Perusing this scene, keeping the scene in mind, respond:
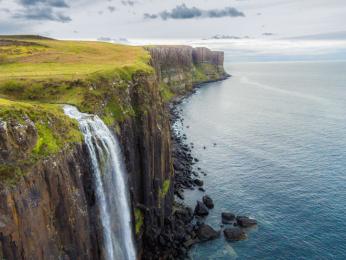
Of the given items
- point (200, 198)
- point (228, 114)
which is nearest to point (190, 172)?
point (200, 198)

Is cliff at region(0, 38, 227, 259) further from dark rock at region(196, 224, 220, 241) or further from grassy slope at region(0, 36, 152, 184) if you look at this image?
dark rock at region(196, 224, 220, 241)

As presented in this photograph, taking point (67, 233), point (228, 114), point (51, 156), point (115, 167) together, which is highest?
point (51, 156)

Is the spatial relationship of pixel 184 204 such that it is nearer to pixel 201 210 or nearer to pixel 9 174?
pixel 201 210

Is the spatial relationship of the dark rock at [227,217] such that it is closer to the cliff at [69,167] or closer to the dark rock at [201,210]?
the dark rock at [201,210]

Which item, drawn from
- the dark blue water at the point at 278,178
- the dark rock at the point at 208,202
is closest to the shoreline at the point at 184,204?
the dark blue water at the point at 278,178

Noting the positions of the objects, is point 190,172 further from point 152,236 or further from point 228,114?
point 228,114

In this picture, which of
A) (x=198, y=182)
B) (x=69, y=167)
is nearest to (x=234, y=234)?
(x=198, y=182)
